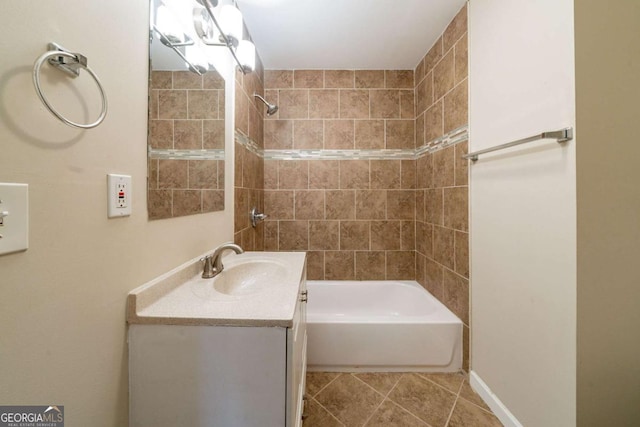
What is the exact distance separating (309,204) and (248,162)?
717mm

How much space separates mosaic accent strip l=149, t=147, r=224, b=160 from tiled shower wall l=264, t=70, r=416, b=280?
3.37 feet

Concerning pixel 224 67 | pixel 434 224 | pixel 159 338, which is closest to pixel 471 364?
pixel 434 224

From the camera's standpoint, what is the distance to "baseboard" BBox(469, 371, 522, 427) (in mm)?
1215

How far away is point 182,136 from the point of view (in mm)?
1036

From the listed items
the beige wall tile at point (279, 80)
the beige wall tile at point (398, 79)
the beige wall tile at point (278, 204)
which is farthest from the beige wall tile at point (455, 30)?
the beige wall tile at point (278, 204)

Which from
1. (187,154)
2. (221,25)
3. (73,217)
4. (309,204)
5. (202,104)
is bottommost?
(73,217)

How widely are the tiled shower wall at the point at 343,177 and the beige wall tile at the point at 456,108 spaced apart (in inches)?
21.9

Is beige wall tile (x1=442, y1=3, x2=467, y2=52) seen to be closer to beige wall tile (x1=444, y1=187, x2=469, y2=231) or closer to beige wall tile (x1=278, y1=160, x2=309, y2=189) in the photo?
beige wall tile (x1=444, y1=187, x2=469, y2=231)

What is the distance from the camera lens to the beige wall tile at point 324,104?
2.34m

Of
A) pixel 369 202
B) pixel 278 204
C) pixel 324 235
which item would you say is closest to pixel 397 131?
pixel 369 202

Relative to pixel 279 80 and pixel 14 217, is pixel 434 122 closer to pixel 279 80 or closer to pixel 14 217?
pixel 279 80

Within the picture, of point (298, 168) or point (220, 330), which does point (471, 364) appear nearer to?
point (220, 330)

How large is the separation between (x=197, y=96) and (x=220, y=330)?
1.01 meters

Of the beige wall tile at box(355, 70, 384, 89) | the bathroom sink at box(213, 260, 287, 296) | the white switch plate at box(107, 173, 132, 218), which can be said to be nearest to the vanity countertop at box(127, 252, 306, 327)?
the bathroom sink at box(213, 260, 287, 296)
